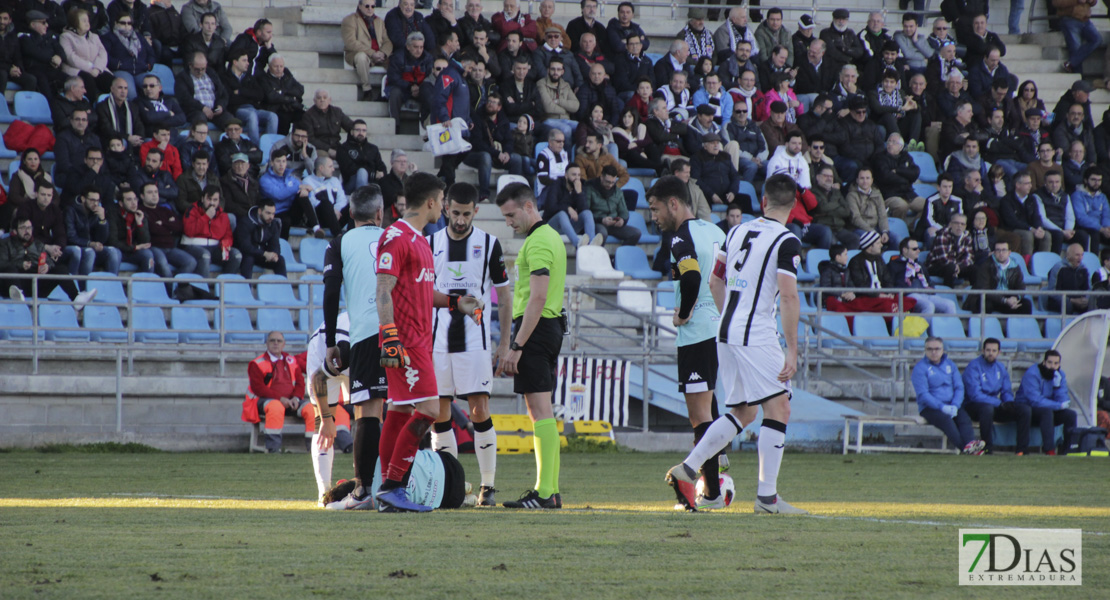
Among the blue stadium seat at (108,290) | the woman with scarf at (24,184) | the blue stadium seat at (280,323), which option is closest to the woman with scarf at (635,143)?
the blue stadium seat at (280,323)

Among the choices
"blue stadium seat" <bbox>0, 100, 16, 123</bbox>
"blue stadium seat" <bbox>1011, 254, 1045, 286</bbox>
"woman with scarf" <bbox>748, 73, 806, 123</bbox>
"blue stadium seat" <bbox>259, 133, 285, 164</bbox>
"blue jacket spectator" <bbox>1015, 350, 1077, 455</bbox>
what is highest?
"woman with scarf" <bbox>748, 73, 806, 123</bbox>

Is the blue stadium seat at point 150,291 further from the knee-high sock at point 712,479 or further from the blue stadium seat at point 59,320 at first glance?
the knee-high sock at point 712,479

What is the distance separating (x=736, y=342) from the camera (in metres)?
7.62

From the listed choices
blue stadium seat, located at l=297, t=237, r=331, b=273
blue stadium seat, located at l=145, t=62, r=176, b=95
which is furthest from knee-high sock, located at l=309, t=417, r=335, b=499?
blue stadium seat, located at l=145, t=62, r=176, b=95

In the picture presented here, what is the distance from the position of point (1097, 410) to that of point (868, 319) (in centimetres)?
327

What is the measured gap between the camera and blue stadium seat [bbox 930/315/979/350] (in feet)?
61.2

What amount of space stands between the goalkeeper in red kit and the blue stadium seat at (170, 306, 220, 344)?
8.57 m

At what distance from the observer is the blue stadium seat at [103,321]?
15.2 meters

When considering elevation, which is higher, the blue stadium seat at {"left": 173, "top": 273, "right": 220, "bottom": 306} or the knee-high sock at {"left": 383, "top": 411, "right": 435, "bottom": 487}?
the blue stadium seat at {"left": 173, "top": 273, "right": 220, "bottom": 306}

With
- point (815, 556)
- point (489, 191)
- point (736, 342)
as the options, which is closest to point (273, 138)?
point (489, 191)

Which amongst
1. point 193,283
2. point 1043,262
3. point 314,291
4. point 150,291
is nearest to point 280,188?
point 314,291

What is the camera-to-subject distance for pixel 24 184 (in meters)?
15.7

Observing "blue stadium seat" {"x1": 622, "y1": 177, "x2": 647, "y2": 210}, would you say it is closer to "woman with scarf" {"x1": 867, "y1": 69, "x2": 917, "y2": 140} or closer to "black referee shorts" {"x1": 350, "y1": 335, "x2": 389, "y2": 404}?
"woman with scarf" {"x1": 867, "y1": 69, "x2": 917, "y2": 140}

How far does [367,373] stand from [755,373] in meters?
2.34
